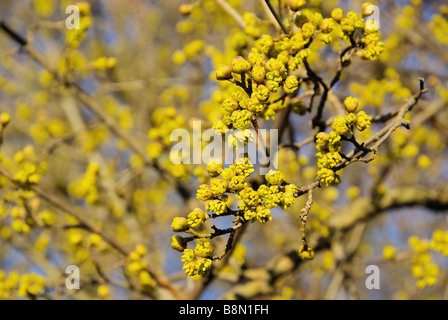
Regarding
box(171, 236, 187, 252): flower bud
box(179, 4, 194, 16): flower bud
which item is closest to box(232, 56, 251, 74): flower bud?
box(171, 236, 187, 252): flower bud

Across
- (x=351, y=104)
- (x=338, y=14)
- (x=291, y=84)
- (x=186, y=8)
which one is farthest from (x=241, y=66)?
(x=186, y=8)

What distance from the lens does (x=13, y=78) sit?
22.7 feet

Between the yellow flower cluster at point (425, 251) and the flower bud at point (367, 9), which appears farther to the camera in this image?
the yellow flower cluster at point (425, 251)

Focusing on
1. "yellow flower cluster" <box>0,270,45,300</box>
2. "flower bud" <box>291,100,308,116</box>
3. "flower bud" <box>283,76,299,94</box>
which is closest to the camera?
"flower bud" <box>283,76,299,94</box>

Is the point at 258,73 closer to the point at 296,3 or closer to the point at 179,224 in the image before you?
the point at 296,3

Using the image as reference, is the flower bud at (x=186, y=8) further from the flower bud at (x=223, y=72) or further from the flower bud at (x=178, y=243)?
the flower bud at (x=178, y=243)

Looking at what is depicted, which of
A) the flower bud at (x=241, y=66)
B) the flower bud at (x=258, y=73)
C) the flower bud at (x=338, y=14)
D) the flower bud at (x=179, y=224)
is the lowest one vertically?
the flower bud at (x=179, y=224)

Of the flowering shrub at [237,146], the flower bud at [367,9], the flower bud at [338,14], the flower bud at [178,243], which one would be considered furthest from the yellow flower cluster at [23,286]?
the flower bud at [367,9]

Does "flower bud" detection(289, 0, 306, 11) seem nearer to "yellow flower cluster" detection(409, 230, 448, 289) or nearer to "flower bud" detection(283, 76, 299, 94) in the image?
"flower bud" detection(283, 76, 299, 94)

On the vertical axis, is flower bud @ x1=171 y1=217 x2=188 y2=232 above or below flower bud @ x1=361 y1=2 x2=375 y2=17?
below

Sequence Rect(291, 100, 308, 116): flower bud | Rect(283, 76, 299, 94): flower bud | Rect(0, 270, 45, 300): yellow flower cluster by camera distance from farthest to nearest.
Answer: Rect(0, 270, 45, 300): yellow flower cluster
Rect(291, 100, 308, 116): flower bud
Rect(283, 76, 299, 94): flower bud
